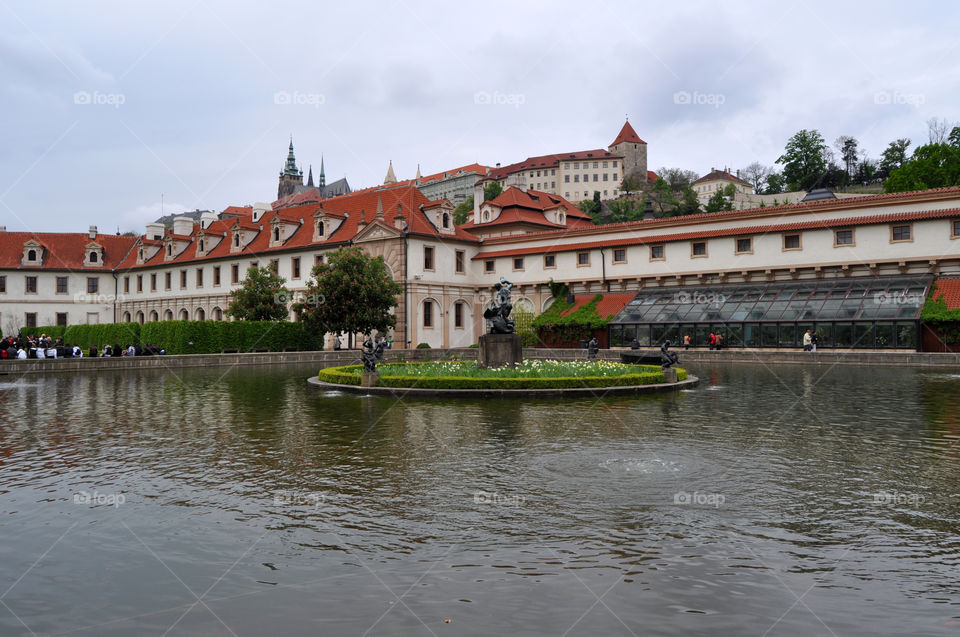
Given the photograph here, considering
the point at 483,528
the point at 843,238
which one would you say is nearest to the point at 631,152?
the point at 843,238

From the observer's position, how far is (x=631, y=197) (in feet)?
425

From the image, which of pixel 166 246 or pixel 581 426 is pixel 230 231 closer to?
pixel 166 246

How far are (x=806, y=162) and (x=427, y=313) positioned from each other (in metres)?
84.5

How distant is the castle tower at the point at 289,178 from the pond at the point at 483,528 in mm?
175674

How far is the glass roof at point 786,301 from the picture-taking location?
3834 cm

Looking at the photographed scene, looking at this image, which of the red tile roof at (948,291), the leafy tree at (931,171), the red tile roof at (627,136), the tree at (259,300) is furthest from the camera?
the red tile roof at (627,136)

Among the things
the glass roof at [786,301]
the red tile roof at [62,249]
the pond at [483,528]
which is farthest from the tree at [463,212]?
the pond at [483,528]

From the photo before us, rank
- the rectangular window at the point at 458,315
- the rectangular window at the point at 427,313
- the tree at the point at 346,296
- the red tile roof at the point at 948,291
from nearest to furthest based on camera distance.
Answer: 1. the red tile roof at the point at 948,291
2. the tree at the point at 346,296
3. the rectangular window at the point at 427,313
4. the rectangular window at the point at 458,315

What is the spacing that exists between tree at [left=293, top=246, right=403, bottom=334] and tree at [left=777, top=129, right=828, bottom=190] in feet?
299

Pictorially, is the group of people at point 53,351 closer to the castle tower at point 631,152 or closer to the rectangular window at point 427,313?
the rectangular window at point 427,313

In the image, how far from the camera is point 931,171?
235 ft

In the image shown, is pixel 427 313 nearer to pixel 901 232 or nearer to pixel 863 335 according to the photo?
pixel 863 335

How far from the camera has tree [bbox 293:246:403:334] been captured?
42.8 m

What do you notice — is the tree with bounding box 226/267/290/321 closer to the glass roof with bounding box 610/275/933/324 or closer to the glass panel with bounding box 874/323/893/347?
the glass roof with bounding box 610/275/933/324
